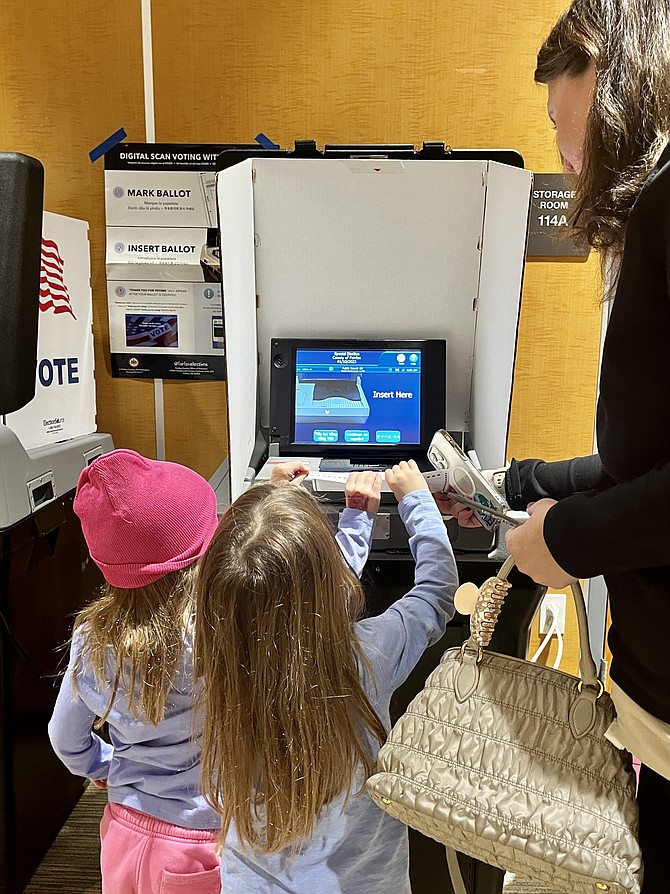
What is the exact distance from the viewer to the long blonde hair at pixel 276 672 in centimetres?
97

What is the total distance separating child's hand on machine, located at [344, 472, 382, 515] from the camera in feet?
4.28

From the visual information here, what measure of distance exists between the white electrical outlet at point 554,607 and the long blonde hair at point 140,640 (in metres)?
1.39

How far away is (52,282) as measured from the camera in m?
1.93

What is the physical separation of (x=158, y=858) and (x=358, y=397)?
97 centimetres

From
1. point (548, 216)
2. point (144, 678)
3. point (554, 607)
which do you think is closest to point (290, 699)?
point (144, 678)

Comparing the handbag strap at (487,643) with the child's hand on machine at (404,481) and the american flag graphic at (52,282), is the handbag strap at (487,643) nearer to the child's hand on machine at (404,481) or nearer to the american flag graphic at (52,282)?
the child's hand on machine at (404,481)

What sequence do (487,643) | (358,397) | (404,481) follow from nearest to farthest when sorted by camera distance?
(487,643) < (404,481) < (358,397)

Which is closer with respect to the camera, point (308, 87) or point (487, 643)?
point (487, 643)

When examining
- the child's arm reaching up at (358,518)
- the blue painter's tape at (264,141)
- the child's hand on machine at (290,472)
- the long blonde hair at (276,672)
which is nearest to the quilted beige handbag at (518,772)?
the long blonde hair at (276,672)

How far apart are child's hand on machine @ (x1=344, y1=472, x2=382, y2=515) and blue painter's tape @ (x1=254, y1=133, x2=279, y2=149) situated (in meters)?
1.18

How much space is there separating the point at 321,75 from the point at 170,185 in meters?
0.50

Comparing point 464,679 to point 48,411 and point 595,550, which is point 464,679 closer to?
point 595,550

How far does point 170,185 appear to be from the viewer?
214cm

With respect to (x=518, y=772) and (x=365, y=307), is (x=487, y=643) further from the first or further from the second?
(x=365, y=307)
